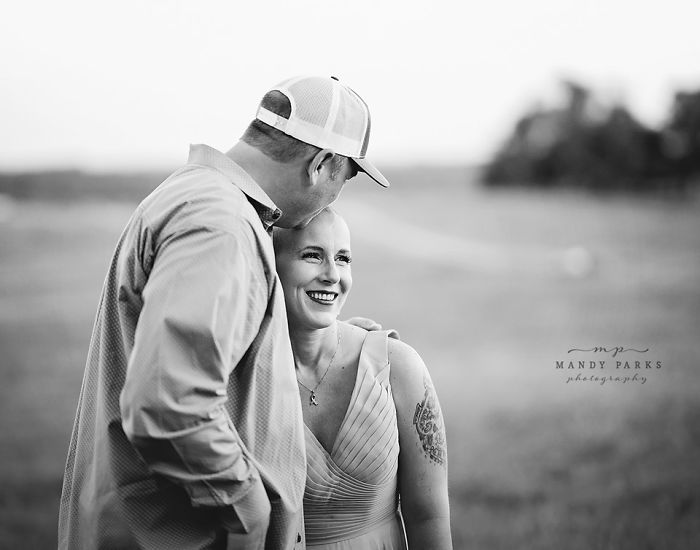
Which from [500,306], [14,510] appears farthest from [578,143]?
[14,510]

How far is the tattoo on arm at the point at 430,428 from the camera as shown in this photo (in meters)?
2.54

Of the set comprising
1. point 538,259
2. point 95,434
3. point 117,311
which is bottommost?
point 538,259

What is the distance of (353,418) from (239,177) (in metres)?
0.90

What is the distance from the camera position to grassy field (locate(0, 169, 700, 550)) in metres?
6.05

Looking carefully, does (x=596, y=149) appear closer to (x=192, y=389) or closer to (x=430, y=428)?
(x=430, y=428)

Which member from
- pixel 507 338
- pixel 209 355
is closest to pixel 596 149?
pixel 507 338

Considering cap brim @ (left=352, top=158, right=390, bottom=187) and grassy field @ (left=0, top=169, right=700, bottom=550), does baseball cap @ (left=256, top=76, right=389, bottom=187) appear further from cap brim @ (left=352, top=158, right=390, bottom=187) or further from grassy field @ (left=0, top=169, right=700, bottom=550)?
grassy field @ (left=0, top=169, right=700, bottom=550)

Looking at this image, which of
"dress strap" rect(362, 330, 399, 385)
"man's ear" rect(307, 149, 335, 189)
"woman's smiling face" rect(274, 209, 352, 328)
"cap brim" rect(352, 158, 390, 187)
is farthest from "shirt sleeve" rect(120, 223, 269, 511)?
"dress strap" rect(362, 330, 399, 385)

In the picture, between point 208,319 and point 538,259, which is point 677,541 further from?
point 538,259

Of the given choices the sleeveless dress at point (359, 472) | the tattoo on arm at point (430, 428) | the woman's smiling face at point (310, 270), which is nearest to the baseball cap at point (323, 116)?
the woman's smiling face at point (310, 270)

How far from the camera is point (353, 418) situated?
2.41 meters

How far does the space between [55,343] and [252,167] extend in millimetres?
8248

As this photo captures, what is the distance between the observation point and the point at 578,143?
12398 mm

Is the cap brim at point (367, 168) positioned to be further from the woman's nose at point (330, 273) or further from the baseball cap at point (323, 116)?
the woman's nose at point (330, 273)
